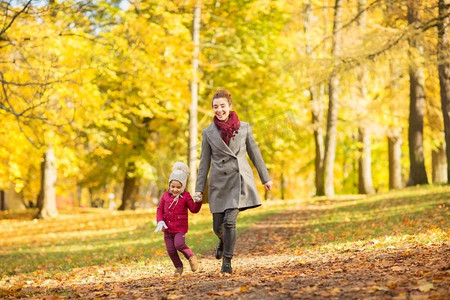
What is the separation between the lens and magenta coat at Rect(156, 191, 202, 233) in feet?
22.8

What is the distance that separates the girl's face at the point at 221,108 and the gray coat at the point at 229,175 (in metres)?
0.17

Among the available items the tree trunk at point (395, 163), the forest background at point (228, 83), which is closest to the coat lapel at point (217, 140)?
the forest background at point (228, 83)

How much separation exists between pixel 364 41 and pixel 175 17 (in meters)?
6.85

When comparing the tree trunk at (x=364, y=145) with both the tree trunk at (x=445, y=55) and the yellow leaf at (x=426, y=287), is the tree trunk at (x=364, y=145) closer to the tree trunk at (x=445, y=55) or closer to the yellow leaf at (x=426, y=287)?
the tree trunk at (x=445, y=55)

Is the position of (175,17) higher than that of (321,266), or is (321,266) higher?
(175,17)

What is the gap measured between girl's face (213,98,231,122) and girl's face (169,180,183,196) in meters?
0.96

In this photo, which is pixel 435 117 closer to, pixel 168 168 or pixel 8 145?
pixel 168 168

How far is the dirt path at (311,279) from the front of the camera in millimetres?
Answer: 4723

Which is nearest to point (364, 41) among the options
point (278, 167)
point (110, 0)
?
point (110, 0)

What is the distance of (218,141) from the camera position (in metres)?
6.63

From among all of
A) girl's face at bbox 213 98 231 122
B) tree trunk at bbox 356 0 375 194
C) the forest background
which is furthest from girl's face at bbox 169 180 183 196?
tree trunk at bbox 356 0 375 194

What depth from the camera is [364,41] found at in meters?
15.6

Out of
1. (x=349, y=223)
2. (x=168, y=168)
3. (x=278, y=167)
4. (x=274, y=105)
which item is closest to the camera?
(x=349, y=223)

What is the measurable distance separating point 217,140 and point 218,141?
2 centimetres
